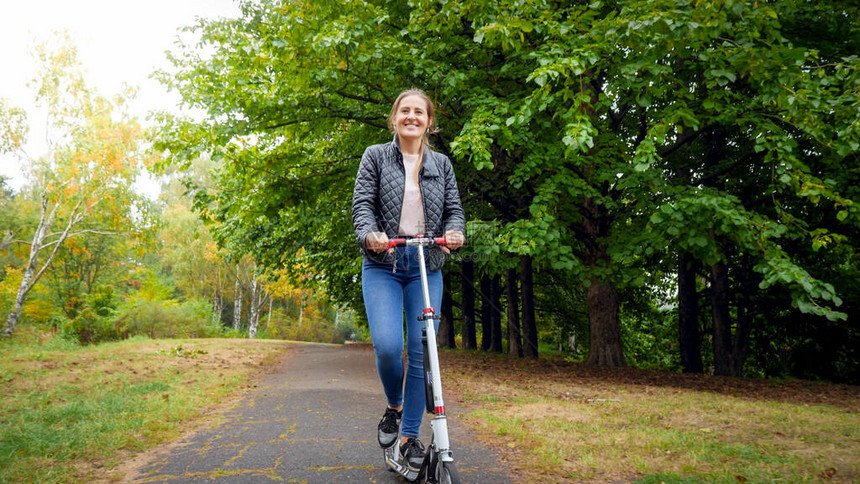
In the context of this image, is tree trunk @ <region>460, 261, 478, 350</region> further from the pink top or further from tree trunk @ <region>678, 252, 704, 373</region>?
the pink top

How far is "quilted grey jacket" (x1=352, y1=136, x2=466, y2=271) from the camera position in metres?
3.05

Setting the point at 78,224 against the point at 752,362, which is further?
the point at 78,224

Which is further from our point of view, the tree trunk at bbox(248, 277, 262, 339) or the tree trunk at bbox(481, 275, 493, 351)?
the tree trunk at bbox(248, 277, 262, 339)

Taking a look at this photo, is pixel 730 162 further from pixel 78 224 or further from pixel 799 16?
pixel 78 224

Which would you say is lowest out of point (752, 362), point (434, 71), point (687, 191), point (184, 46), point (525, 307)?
point (752, 362)

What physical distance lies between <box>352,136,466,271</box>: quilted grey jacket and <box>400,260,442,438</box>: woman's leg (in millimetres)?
139

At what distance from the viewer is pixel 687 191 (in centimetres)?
780

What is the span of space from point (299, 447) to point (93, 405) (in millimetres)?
3010

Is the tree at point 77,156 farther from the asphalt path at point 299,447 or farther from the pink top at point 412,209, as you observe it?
the pink top at point 412,209

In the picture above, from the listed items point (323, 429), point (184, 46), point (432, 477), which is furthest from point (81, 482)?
point (184, 46)

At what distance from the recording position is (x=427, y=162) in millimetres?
3229

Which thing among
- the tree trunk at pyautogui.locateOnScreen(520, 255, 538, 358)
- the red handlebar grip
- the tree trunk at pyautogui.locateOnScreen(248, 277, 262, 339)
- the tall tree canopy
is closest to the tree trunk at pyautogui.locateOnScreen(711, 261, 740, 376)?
the tall tree canopy

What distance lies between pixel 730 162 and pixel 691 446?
798cm

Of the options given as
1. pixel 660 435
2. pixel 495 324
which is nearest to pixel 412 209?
pixel 660 435
